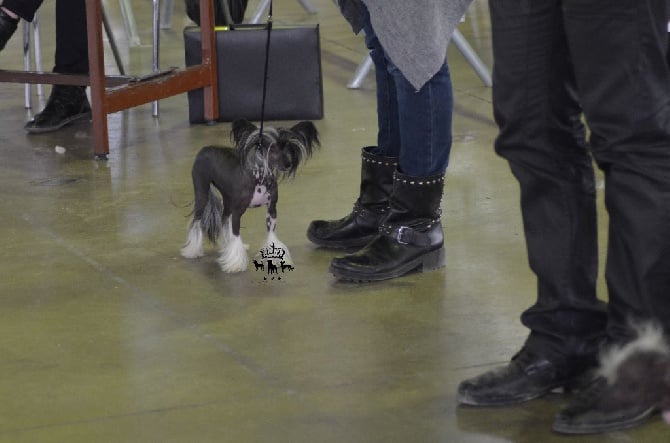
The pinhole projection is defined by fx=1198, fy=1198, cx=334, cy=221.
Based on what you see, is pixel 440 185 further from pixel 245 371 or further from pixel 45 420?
pixel 45 420

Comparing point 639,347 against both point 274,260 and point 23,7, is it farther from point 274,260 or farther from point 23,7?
point 23,7

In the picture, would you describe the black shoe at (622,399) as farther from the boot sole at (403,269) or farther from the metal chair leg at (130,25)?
the metal chair leg at (130,25)

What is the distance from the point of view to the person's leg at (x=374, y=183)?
118 inches

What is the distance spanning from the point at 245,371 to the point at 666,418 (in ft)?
2.58

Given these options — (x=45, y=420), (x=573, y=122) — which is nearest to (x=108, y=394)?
(x=45, y=420)

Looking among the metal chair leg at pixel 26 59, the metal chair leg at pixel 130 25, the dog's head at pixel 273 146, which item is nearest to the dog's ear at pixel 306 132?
the dog's head at pixel 273 146

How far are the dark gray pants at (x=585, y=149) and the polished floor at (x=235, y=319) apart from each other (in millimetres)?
196

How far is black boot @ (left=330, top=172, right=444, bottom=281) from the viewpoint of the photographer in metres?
2.78

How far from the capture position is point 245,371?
2305 mm

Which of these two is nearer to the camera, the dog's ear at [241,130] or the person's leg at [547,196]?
the person's leg at [547,196]

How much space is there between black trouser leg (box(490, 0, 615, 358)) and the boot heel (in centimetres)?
71

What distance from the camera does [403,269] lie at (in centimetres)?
282

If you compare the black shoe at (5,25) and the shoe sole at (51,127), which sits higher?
the black shoe at (5,25)

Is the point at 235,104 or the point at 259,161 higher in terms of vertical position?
the point at 259,161
